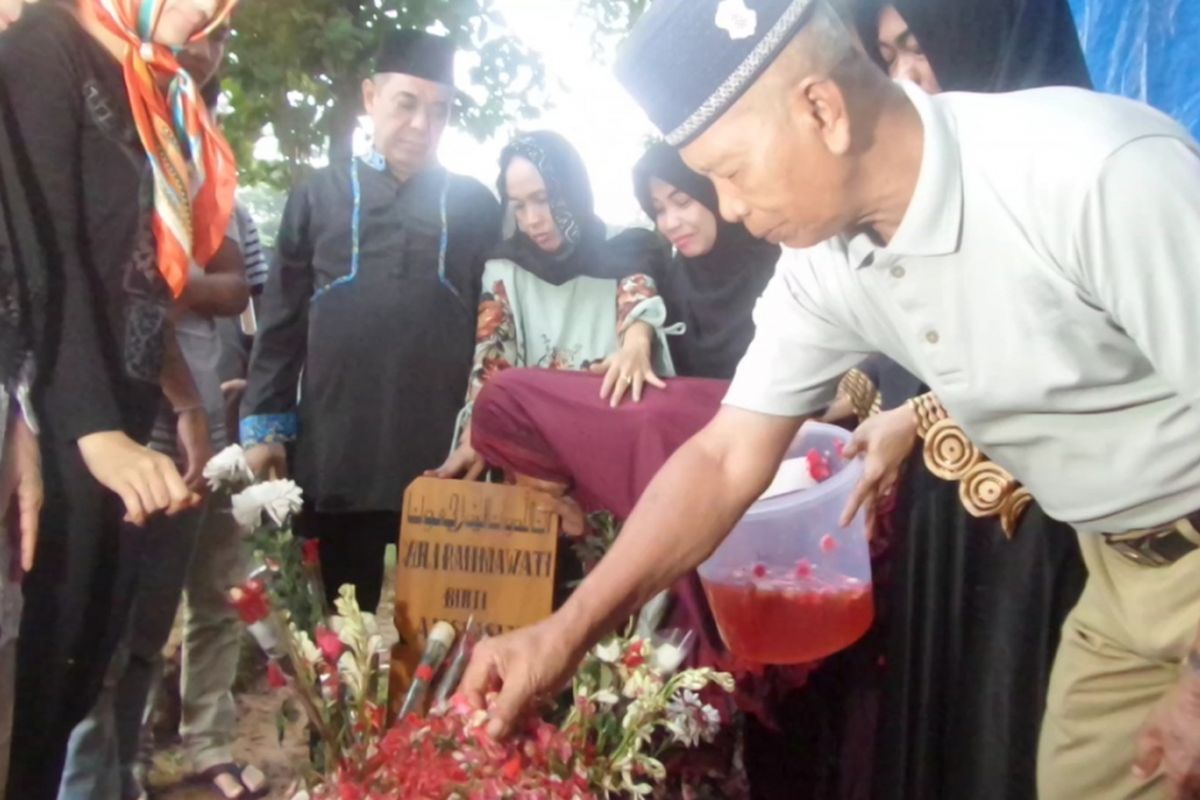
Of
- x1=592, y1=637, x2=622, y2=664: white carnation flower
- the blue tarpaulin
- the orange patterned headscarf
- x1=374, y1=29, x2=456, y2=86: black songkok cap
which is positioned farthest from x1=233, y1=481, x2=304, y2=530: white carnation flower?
the blue tarpaulin

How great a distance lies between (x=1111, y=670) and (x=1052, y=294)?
390 mm

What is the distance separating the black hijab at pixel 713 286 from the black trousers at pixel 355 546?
517 millimetres

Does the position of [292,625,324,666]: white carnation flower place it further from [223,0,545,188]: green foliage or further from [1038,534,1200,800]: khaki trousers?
[223,0,545,188]: green foliage

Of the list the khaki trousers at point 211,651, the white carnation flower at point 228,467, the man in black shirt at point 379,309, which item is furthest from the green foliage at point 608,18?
the khaki trousers at point 211,651

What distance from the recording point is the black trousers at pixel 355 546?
163 cm

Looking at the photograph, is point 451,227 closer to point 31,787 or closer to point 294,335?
point 294,335

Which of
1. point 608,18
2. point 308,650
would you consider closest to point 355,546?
point 308,650

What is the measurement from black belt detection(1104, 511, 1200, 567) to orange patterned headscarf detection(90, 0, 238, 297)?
95 centimetres

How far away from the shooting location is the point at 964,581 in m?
1.18

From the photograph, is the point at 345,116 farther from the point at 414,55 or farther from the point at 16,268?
the point at 16,268

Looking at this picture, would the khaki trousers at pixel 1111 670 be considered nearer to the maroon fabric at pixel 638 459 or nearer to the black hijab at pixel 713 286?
the maroon fabric at pixel 638 459

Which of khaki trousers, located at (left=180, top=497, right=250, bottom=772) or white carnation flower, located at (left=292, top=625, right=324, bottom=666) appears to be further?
khaki trousers, located at (left=180, top=497, right=250, bottom=772)

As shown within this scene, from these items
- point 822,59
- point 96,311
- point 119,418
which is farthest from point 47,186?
point 822,59

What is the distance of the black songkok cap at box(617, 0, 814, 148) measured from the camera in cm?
76
